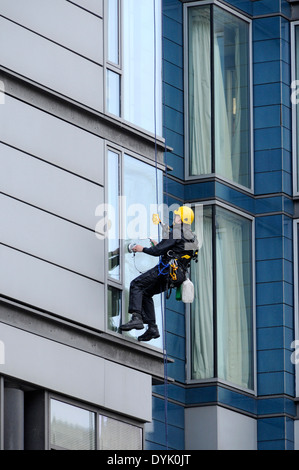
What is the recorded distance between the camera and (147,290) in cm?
2747

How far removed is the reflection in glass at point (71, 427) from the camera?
25203 millimetres

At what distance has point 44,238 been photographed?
1009 inches

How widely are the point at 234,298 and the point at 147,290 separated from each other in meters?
6.98

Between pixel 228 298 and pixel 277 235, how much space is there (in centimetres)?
151

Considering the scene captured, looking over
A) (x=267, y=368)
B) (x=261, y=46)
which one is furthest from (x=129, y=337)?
(x=261, y=46)

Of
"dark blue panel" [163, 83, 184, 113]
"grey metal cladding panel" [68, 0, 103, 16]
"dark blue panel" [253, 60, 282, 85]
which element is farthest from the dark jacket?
"dark blue panel" [253, 60, 282, 85]

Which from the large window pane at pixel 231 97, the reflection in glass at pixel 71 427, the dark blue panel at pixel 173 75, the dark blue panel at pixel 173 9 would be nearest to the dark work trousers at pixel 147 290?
the reflection in glass at pixel 71 427

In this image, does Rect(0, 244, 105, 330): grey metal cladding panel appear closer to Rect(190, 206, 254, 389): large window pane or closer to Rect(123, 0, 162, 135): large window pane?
Rect(123, 0, 162, 135): large window pane

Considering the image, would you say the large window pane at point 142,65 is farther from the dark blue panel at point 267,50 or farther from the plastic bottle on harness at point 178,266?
the dark blue panel at point 267,50

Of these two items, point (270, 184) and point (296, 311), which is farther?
point (270, 184)

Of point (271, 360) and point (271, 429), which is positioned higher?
point (271, 360)

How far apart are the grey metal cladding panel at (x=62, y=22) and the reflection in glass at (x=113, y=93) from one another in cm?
40

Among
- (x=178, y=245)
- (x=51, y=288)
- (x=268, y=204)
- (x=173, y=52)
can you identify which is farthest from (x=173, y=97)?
(x=51, y=288)

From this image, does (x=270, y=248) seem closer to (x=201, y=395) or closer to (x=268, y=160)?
(x=268, y=160)
